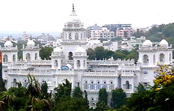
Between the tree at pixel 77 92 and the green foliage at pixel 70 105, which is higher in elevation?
the tree at pixel 77 92

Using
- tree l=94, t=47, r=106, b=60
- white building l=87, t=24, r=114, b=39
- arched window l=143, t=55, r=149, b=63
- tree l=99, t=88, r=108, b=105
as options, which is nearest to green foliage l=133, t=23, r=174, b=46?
white building l=87, t=24, r=114, b=39

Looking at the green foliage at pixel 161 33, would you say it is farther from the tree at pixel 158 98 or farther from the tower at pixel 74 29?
the tree at pixel 158 98

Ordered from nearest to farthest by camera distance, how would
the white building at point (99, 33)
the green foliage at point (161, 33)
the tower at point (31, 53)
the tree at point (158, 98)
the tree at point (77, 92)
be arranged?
1. the tree at point (158, 98)
2. the tree at point (77, 92)
3. the tower at point (31, 53)
4. the green foliage at point (161, 33)
5. the white building at point (99, 33)

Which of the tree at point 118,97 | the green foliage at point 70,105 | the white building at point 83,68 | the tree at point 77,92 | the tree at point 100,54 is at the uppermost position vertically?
the tree at point 100,54

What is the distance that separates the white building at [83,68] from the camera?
52625mm

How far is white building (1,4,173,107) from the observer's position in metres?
52.6

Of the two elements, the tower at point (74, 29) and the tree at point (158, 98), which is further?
the tower at point (74, 29)

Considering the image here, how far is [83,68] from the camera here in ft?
177

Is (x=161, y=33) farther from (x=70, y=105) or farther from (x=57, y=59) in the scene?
(x=70, y=105)

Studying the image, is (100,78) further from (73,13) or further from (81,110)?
(81,110)

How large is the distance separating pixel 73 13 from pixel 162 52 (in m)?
10.3

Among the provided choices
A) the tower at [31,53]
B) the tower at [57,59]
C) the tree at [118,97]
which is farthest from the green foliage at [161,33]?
the tree at [118,97]

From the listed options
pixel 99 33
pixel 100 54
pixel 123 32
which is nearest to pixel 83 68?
pixel 100 54

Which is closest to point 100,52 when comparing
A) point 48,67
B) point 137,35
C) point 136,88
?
point 48,67
